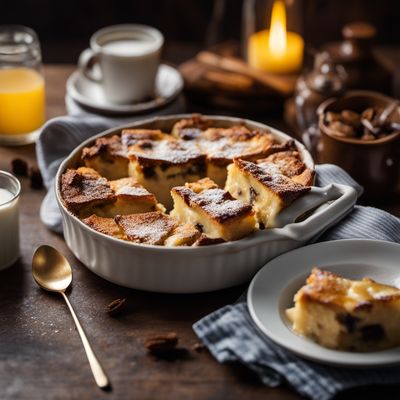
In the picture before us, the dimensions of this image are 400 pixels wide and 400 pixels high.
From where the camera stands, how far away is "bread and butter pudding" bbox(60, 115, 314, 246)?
7.59 feet

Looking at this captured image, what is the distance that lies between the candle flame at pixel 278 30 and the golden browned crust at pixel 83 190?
62.9 inches

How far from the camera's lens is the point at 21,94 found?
331 centimetres

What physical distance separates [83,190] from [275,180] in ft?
2.04

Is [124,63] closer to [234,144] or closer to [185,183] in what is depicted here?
[234,144]

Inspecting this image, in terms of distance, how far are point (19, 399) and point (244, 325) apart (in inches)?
24.7

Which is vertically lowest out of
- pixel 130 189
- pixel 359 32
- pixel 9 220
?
pixel 9 220

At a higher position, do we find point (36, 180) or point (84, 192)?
point (84, 192)

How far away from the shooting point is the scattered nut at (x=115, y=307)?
2.28 m

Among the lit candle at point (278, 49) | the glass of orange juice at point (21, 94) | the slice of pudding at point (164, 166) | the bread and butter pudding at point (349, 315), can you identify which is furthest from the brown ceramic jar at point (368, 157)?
the glass of orange juice at point (21, 94)

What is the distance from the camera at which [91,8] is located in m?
5.22

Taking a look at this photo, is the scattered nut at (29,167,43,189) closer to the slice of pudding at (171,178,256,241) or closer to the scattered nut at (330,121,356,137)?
the slice of pudding at (171,178,256,241)

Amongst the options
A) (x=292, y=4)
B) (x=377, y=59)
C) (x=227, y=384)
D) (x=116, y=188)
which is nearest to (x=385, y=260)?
(x=227, y=384)

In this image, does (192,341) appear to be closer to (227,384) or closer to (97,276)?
(227,384)

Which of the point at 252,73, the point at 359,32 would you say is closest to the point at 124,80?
the point at 252,73
